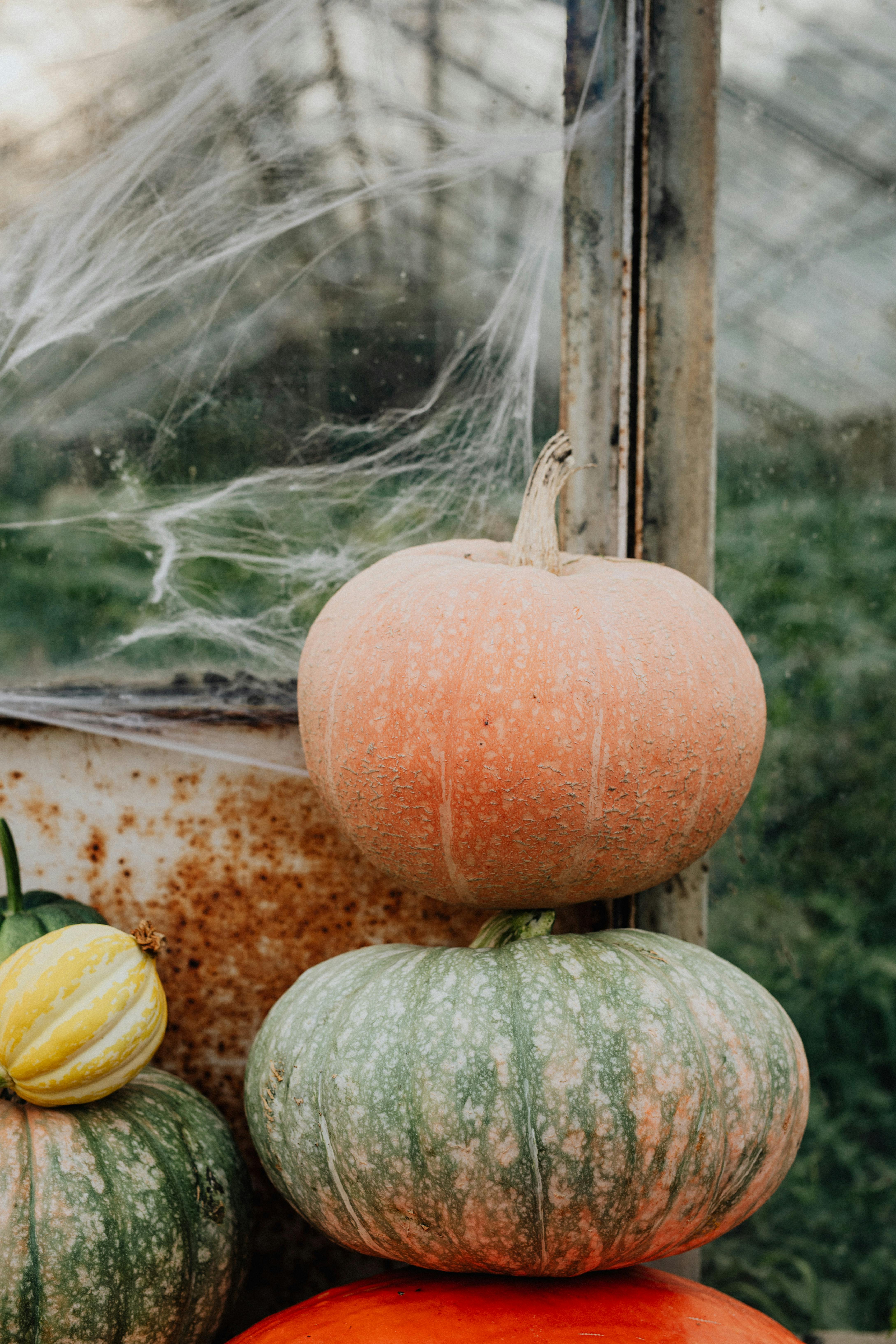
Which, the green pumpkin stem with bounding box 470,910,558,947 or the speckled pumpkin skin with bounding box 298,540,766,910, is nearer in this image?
the speckled pumpkin skin with bounding box 298,540,766,910

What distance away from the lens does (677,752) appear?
111 cm

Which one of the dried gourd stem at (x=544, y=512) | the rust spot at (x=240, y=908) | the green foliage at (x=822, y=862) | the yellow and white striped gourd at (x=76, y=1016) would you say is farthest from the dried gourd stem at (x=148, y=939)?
the green foliage at (x=822, y=862)

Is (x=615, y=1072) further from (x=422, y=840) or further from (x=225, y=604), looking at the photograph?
(x=225, y=604)

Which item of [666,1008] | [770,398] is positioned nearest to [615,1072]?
[666,1008]

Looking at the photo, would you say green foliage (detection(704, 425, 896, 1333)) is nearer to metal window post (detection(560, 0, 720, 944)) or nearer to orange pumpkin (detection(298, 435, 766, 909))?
metal window post (detection(560, 0, 720, 944))

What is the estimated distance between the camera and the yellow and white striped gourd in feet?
3.56

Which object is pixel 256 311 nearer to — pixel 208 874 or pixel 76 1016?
pixel 208 874

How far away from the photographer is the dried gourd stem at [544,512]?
4.21ft

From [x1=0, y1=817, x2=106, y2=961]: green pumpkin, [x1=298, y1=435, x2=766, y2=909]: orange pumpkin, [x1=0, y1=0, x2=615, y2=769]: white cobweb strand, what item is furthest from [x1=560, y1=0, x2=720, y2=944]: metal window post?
[x1=0, y1=817, x2=106, y2=961]: green pumpkin

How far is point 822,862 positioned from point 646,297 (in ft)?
3.30

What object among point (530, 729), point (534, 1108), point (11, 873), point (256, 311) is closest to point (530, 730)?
point (530, 729)

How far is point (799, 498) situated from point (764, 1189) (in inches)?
41.3

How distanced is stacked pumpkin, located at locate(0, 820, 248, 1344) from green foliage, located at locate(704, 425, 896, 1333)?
2.93 feet

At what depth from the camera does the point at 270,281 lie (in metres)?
1.52
